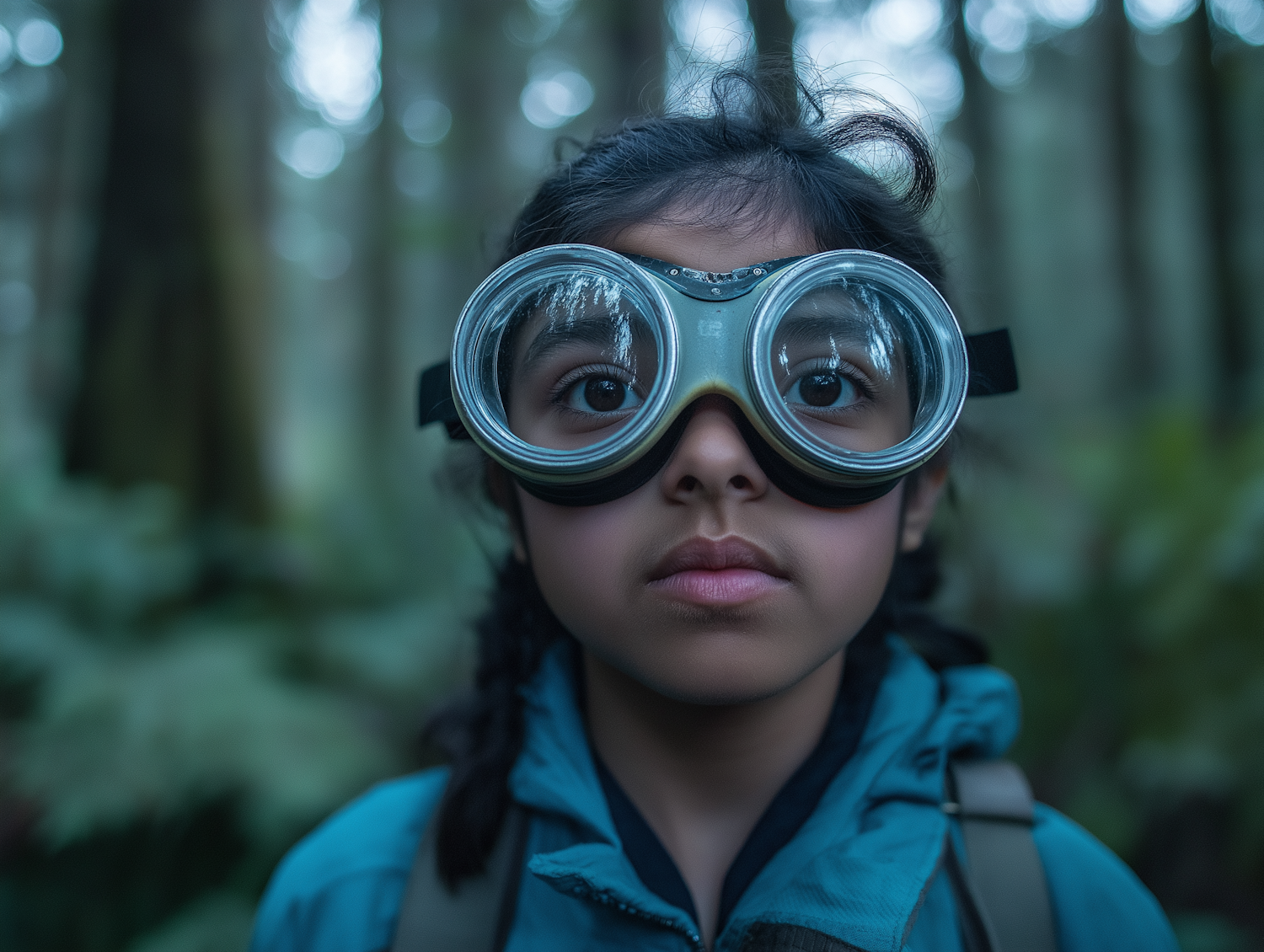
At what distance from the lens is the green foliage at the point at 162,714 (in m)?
3.68

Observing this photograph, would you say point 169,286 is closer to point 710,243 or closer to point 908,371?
point 710,243

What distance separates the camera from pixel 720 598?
4.25 ft

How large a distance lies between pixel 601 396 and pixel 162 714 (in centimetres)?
354

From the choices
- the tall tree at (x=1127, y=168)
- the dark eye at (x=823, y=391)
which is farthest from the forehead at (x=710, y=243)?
the tall tree at (x=1127, y=168)

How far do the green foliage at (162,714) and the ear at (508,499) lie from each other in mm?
2582

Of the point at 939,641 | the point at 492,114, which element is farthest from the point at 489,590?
the point at 492,114

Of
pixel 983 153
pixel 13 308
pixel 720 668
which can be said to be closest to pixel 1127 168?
pixel 983 153

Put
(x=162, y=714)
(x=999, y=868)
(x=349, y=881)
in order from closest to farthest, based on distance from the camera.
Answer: (x=999, y=868) → (x=349, y=881) → (x=162, y=714)

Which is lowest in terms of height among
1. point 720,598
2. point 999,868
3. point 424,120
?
point 999,868

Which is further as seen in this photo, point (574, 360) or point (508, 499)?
point (508, 499)

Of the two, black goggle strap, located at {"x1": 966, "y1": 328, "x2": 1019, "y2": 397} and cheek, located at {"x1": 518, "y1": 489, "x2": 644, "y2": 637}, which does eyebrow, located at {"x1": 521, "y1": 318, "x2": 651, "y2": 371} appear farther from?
black goggle strap, located at {"x1": 966, "y1": 328, "x2": 1019, "y2": 397}

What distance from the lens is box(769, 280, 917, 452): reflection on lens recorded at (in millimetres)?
1395

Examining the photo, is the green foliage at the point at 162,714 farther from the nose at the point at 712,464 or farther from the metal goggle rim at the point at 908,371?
the metal goggle rim at the point at 908,371

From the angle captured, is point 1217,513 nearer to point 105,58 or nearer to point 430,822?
point 430,822
